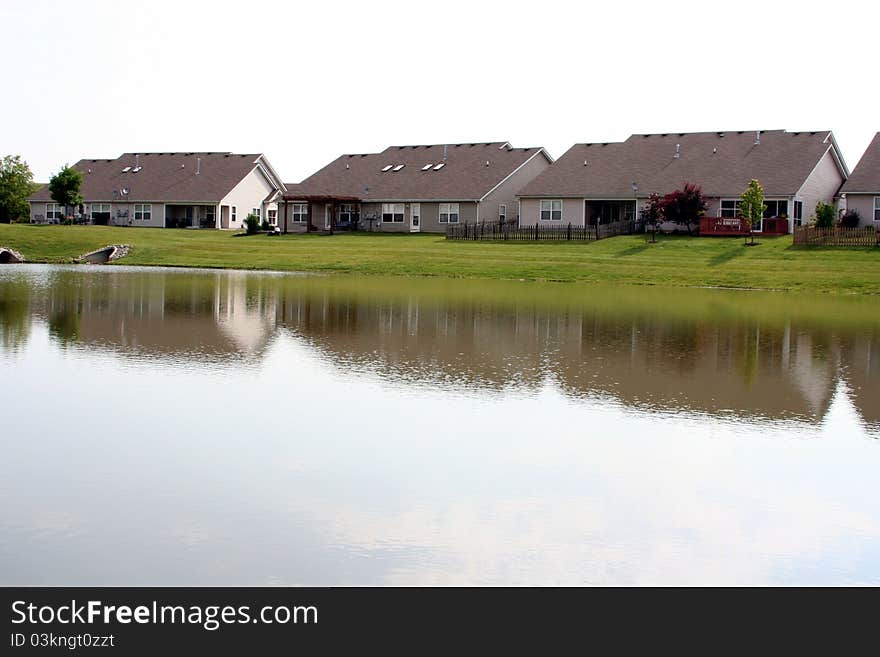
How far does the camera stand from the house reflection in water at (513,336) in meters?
18.4

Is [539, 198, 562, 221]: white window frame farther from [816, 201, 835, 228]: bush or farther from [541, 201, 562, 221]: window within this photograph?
[816, 201, 835, 228]: bush

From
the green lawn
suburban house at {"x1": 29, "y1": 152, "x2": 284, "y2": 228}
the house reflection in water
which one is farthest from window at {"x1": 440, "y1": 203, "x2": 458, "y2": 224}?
the house reflection in water

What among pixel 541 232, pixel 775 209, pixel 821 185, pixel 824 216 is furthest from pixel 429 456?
pixel 821 185

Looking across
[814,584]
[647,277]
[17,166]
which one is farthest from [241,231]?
[814,584]

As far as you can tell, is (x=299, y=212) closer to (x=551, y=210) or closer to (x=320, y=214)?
(x=320, y=214)

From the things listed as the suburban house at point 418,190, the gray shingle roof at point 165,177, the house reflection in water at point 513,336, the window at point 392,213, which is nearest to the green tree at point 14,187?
the gray shingle roof at point 165,177

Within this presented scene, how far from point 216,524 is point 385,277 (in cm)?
4178

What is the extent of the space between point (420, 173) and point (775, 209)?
2824 centimetres

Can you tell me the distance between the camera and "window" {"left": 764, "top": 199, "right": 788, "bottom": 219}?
64500 millimetres

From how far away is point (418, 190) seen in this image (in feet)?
A: 260

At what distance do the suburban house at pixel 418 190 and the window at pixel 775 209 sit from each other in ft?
63.0

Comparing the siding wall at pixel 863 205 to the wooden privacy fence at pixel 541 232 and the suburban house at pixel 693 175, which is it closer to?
the suburban house at pixel 693 175

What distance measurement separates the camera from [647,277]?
1967 inches
